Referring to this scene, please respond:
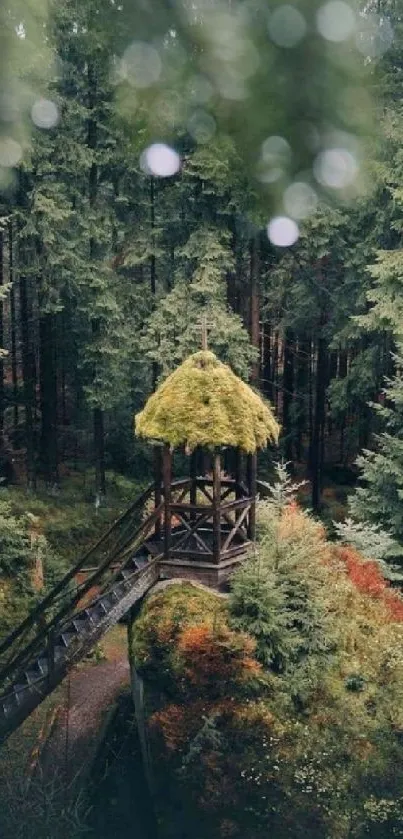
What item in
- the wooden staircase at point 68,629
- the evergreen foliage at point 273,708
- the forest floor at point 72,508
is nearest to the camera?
the evergreen foliage at point 273,708

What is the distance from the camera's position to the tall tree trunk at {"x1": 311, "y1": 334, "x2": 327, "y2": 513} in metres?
21.2

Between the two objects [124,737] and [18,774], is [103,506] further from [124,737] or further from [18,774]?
[18,774]

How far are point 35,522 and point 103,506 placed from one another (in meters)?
→ 2.42

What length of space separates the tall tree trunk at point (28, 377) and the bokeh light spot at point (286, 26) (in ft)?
61.0

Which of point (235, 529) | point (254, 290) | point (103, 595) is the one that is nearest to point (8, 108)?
point (235, 529)

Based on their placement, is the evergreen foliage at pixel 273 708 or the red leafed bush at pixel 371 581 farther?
the red leafed bush at pixel 371 581

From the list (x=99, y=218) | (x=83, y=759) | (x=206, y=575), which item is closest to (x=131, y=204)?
(x=99, y=218)

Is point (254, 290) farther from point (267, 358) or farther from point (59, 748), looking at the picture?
point (59, 748)

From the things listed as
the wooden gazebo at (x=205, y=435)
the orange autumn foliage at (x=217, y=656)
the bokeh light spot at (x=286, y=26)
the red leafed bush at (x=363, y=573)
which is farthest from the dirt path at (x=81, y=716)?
the bokeh light spot at (x=286, y=26)

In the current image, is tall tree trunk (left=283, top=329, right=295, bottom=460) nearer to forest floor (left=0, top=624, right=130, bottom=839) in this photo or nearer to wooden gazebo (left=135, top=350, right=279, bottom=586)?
forest floor (left=0, top=624, right=130, bottom=839)

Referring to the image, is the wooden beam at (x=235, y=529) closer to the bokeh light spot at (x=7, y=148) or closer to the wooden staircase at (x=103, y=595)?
the wooden staircase at (x=103, y=595)

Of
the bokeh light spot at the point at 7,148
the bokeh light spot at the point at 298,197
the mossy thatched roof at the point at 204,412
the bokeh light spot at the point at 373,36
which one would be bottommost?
the mossy thatched roof at the point at 204,412

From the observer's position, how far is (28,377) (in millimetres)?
21266

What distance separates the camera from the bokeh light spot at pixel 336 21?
4.57 feet
